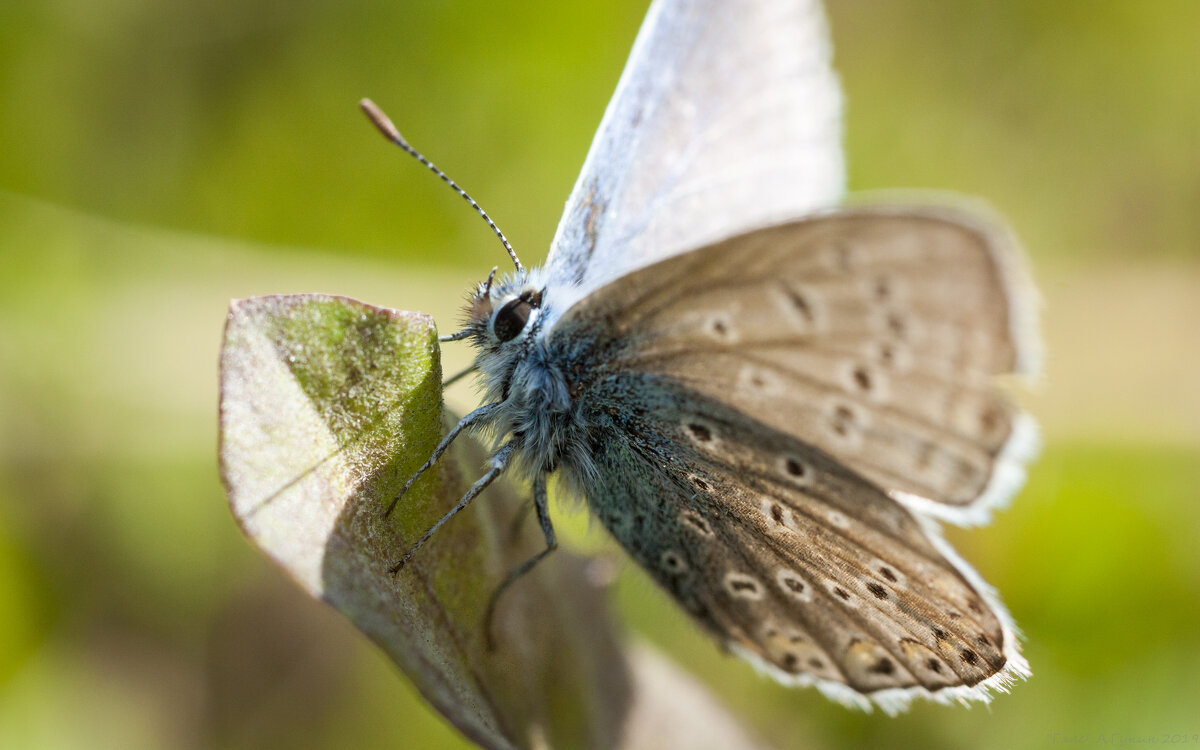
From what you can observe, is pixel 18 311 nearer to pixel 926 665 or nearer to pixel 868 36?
pixel 926 665

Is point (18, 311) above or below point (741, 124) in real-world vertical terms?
above

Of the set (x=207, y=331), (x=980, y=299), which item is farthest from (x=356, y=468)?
(x=207, y=331)

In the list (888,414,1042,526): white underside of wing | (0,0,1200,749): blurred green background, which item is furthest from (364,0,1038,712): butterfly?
(0,0,1200,749): blurred green background

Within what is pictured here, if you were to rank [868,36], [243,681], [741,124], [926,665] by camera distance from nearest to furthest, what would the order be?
1. [926,665]
2. [741,124]
3. [243,681]
4. [868,36]

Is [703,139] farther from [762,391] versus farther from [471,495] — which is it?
[471,495]

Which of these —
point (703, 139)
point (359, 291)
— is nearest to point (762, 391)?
point (703, 139)

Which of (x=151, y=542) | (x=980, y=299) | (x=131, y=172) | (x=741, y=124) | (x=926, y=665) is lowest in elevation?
(x=926, y=665)
